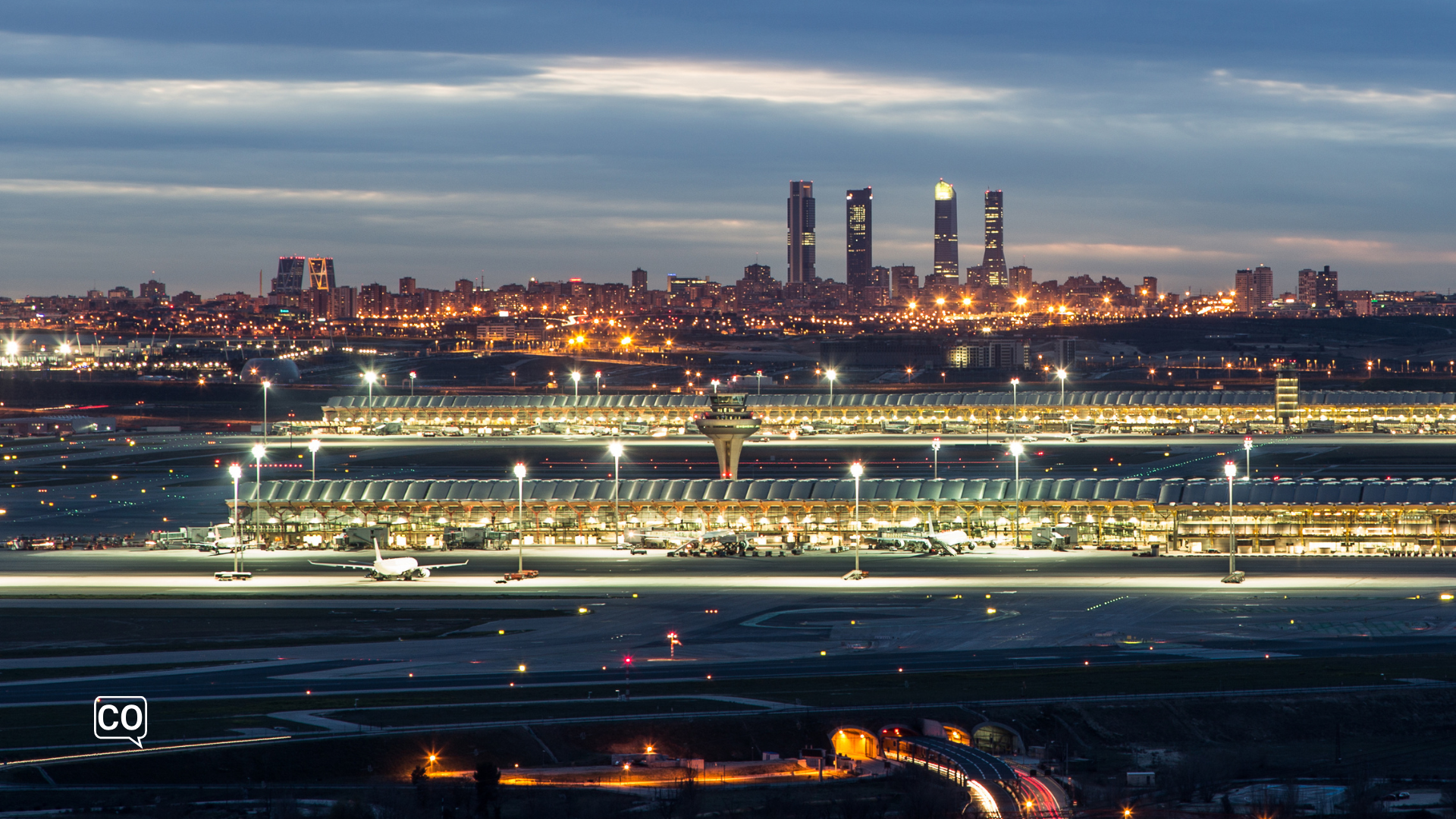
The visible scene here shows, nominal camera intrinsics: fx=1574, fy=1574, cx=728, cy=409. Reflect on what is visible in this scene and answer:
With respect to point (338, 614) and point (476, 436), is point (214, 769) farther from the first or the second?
point (476, 436)

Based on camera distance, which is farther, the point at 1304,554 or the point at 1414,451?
the point at 1414,451

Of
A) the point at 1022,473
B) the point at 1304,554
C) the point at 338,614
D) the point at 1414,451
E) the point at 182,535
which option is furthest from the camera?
the point at 1414,451

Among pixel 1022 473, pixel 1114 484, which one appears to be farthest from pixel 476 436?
pixel 1114 484

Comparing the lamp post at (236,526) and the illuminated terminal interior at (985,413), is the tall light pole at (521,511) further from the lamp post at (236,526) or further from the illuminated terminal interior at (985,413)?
the illuminated terminal interior at (985,413)

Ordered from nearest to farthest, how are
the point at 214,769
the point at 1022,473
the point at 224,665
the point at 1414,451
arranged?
the point at 214,769 < the point at 224,665 < the point at 1022,473 < the point at 1414,451

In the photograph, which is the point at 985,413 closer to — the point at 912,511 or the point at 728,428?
the point at 728,428

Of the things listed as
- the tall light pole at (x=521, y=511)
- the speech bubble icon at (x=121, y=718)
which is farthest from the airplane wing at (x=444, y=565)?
the speech bubble icon at (x=121, y=718)

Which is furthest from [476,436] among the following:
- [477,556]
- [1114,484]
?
[1114,484]
